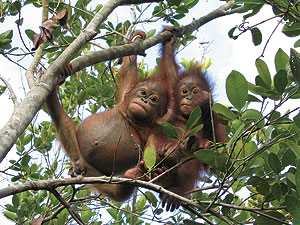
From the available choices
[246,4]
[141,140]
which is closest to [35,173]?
[141,140]

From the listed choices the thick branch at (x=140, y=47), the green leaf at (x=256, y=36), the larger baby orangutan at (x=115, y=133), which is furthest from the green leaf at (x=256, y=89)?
the larger baby orangutan at (x=115, y=133)

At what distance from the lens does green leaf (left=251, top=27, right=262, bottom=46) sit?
3624 mm

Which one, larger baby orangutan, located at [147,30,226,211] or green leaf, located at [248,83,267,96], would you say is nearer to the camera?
green leaf, located at [248,83,267,96]

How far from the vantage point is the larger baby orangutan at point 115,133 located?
4.17 metres

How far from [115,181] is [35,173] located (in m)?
2.39

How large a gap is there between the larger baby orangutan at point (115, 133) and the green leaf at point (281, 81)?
1.93 meters

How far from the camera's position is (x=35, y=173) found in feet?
15.5

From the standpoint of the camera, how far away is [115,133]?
446 centimetres

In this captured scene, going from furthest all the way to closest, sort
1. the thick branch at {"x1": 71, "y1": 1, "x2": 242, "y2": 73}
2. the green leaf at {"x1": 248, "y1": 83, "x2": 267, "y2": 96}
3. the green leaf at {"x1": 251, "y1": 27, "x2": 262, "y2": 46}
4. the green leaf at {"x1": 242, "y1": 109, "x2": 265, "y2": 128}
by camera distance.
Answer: the green leaf at {"x1": 251, "y1": 27, "x2": 262, "y2": 46}
the thick branch at {"x1": 71, "y1": 1, "x2": 242, "y2": 73}
the green leaf at {"x1": 248, "y1": 83, "x2": 267, "y2": 96}
the green leaf at {"x1": 242, "y1": 109, "x2": 265, "y2": 128}

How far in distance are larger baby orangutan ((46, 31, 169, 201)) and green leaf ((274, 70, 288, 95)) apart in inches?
76.1

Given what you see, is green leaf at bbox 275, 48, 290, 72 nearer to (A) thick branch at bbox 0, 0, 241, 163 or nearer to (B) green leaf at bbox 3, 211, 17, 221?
(A) thick branch at bbox 0, 0, 241, 163

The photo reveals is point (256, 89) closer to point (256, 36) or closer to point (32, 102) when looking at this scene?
point (256, 36)

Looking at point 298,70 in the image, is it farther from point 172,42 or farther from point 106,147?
point 172,42

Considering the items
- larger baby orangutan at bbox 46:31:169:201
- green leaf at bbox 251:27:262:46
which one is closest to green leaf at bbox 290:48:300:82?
green leaf at bbox 251:27:262:46
